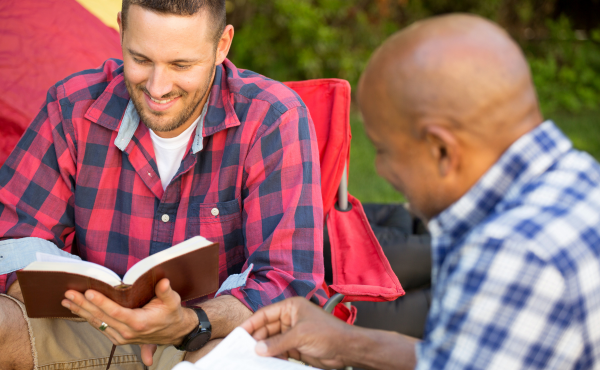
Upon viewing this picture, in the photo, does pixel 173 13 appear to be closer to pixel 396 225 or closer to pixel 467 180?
pixel 467 180

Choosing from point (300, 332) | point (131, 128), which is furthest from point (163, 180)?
point (300, 332)

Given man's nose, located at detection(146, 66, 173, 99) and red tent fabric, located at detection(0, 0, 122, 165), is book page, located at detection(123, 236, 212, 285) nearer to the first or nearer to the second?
man's nose, located at detection(146, 66, 173, 99)

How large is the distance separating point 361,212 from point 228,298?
0.61 metres

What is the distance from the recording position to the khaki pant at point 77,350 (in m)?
1.61

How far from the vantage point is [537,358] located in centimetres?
83

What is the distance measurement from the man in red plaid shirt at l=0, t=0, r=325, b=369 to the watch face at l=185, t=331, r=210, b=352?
0.16ft

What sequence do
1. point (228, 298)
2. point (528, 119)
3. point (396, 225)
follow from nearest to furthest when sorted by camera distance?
point (528, 119) → point (228, 298) → point (396, 225)

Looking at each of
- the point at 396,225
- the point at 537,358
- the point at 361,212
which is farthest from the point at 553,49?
the point at 537,358

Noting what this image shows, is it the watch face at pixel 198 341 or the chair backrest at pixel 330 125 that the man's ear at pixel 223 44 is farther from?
the watch face at pixel 198 341

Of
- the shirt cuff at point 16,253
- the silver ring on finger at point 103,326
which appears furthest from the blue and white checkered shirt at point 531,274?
the shirt cuff at point 16,253

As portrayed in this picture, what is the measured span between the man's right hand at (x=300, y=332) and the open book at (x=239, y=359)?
2cm

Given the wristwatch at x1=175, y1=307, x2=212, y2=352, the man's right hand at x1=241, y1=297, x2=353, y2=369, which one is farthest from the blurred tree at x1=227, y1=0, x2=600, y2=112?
the man's right hand at x1=241, y1=297, x2=353, y2=369

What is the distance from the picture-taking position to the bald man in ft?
2.64

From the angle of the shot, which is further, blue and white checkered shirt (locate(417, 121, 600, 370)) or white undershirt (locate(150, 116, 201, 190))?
white undershirt (locate(150, 116, 201, 190))
